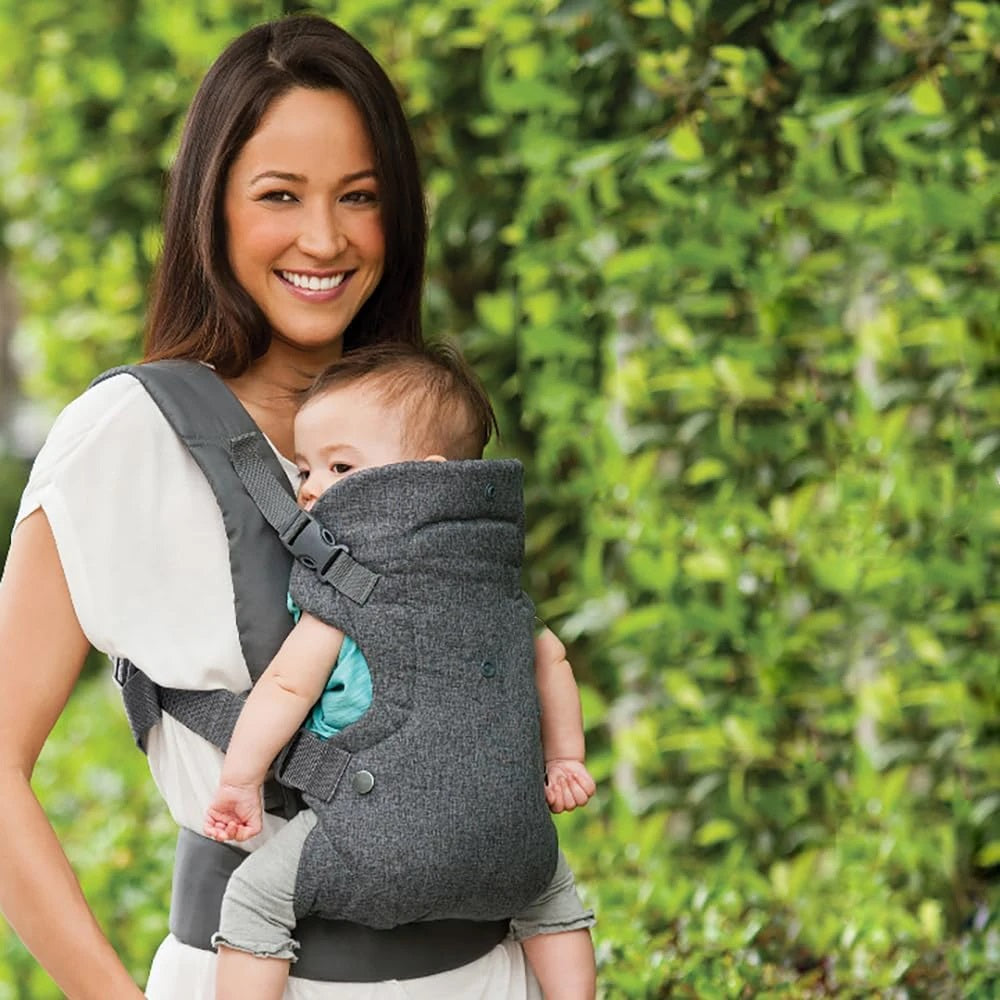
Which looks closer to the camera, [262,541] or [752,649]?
[262,541]

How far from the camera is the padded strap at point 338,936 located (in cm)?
194

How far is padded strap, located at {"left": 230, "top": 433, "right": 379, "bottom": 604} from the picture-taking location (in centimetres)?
190

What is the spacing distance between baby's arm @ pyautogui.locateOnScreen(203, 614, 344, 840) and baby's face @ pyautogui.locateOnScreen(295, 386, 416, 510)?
20 centimetres

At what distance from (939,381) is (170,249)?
188cm

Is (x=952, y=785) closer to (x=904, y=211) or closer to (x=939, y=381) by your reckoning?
(x=939, y=381)

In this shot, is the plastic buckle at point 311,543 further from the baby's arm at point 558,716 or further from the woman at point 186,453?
the baby's arm at point 558,716

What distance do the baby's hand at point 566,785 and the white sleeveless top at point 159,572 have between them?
215 mm

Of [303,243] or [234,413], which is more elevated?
[303,243]

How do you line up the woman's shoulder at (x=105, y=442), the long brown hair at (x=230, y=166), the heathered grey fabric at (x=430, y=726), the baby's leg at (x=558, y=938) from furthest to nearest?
the long brown hair at (x=230, y=166)
the baby's leg at (x=558, y=938)
the woman's shoulder at (x=105, y=442)
the heathered grey fabric at (x=430, y=726)

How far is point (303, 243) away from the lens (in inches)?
85.6

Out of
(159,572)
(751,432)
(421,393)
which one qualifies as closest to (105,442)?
(159,572)

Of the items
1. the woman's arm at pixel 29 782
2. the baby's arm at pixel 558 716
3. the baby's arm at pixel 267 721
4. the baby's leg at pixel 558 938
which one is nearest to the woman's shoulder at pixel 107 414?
the woman's arm at pixel 29 782

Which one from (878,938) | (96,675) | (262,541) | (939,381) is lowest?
(96,675)

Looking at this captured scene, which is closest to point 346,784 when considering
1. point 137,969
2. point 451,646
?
point 451,646
